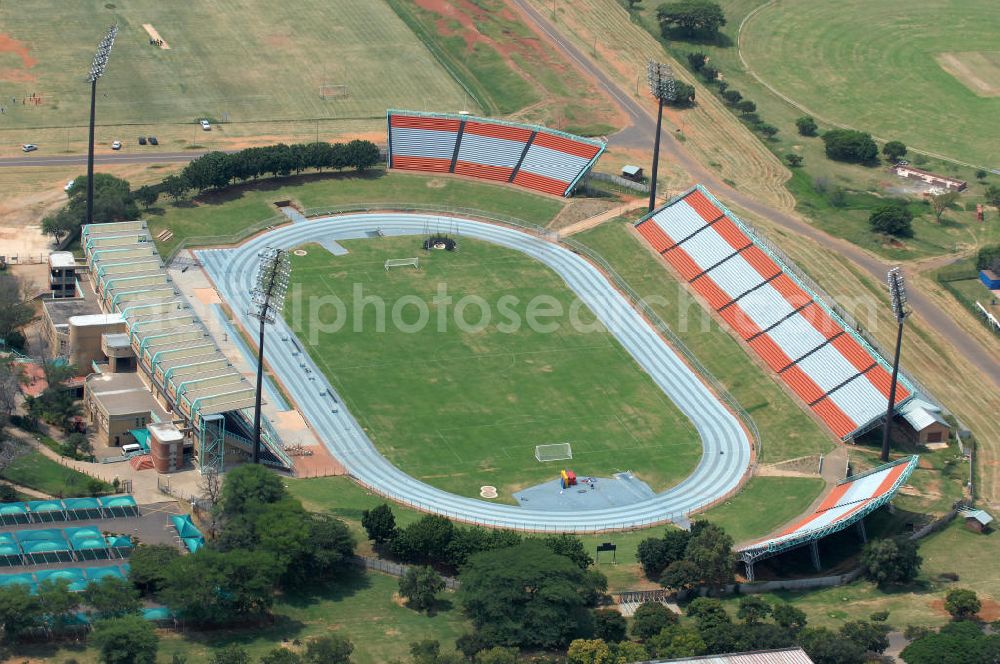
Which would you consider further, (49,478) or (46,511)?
(49,478)

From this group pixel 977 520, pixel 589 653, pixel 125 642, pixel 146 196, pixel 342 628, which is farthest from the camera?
pixel 146 196

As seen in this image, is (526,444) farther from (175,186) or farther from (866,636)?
(175,186)

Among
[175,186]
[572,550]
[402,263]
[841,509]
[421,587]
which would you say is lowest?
[421,587]

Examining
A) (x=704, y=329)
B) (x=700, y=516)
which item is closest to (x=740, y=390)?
(x=704, y=329)

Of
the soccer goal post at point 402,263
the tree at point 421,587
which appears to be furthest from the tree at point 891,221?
the tree at point 421,587

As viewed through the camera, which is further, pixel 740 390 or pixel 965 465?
pixel 740 390

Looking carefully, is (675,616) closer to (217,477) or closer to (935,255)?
(217,477)

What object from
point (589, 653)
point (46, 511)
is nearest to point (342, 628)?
point (589, 653)

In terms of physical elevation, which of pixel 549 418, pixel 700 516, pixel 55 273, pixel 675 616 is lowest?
pixel 675 616
